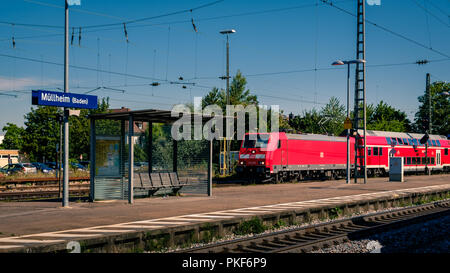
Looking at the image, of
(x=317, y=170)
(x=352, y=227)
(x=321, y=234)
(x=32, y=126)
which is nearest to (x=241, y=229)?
(x=321, y=234)

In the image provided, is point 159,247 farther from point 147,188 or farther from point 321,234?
point 147,188

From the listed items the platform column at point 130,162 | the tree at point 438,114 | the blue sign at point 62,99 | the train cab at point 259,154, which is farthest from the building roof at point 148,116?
the tree at point 438,114

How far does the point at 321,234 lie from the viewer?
12.1m

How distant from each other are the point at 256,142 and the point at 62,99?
16128mm

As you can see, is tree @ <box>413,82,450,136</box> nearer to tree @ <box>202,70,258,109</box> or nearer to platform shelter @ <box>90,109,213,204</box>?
tree @ <box>202,70,258,109</box>

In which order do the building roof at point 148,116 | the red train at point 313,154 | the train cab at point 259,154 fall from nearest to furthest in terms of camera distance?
the building roof at point 148,116 → the train cab at point 259,154 → the red train at point 313,154

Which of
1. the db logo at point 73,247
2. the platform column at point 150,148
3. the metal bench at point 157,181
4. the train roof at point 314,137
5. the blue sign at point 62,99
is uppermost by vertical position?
the blue sign at point 62,99

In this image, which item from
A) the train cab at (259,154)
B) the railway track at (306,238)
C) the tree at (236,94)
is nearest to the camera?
the railway track at (306,238)

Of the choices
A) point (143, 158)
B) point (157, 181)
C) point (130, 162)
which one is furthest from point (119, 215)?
point (143, 158)

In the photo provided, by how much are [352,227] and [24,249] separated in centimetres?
865

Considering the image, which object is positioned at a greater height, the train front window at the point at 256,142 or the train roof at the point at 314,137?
the train roof at the point at 314,137

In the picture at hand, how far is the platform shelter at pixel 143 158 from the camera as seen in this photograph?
16.6 meters

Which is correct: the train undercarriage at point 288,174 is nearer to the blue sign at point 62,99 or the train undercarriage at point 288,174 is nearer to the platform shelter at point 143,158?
the platform shelter at point 143,158

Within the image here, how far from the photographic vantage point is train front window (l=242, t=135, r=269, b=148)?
2900 cm
